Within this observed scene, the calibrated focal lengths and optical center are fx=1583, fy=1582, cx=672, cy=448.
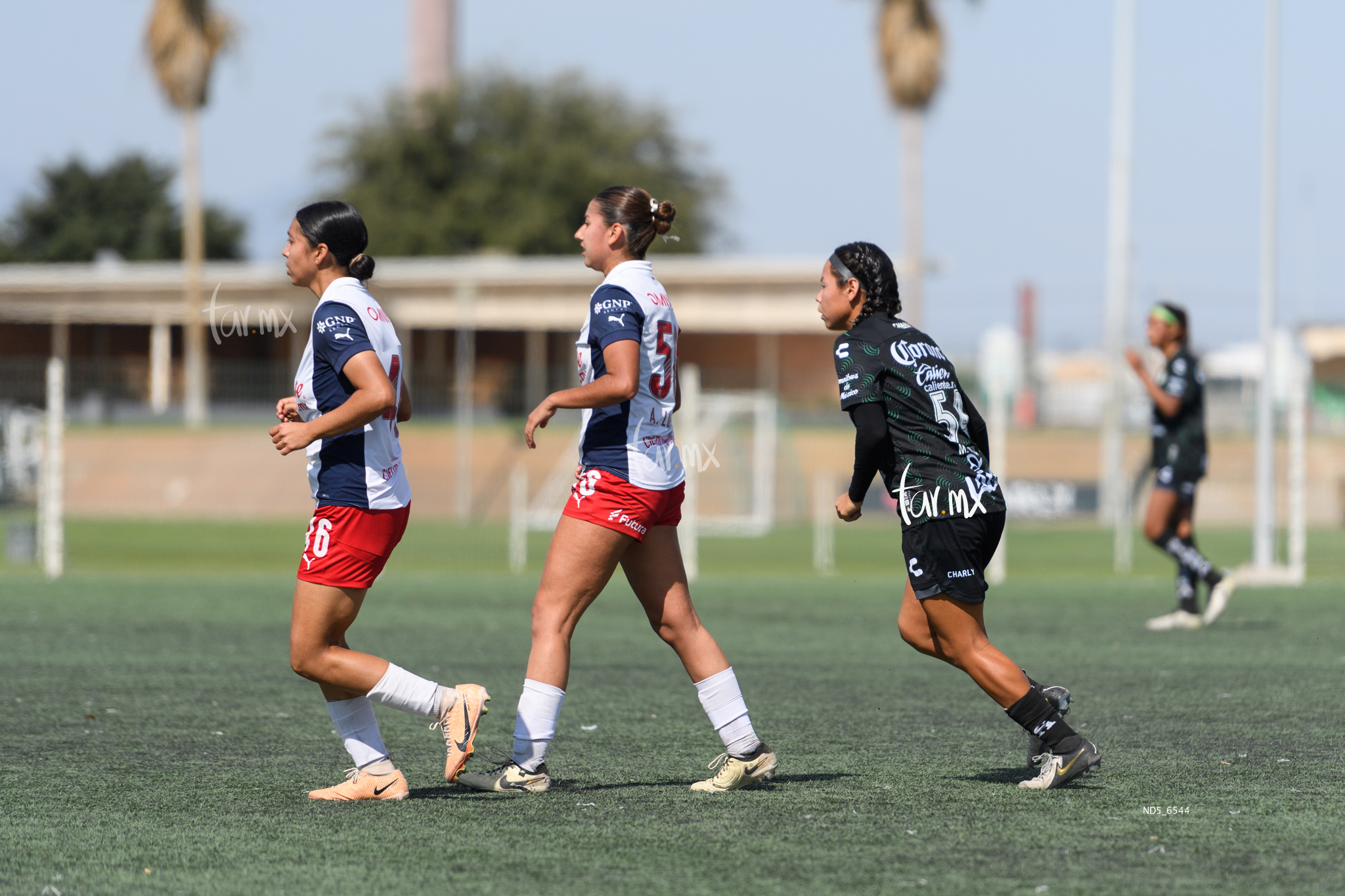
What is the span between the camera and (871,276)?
5.34 m

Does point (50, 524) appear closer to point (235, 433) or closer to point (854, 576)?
point (854, 576)

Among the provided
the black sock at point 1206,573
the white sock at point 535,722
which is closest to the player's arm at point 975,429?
the white sock at point 535,722

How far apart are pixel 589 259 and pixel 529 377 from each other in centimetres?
3061

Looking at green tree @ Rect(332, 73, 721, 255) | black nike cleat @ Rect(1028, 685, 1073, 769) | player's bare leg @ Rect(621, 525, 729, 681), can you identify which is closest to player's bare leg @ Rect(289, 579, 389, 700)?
player's bare leg @ Rect(621, 525, 729, 681)

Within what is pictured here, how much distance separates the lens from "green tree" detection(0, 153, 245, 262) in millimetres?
53344

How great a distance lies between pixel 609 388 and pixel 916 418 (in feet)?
3.41

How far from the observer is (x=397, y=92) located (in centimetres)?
5825

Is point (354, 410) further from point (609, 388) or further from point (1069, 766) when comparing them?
point (1069, 766)

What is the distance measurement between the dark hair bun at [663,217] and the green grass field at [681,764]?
75.5 inches

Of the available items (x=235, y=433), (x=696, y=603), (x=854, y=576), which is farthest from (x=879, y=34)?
(x=696, y=603)

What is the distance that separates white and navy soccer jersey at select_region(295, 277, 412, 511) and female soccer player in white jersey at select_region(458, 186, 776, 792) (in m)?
0.48

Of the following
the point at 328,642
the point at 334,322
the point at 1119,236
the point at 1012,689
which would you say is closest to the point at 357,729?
the point at 328,642

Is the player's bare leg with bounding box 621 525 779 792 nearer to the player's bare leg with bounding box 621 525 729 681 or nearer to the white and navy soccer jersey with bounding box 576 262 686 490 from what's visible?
the player's bare leg with bounding box 621 525 729 681

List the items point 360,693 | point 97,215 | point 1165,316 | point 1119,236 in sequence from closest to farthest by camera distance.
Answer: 1. point 360,693
2. point 1165,316
3. point 1119,236
4. point 97,215
